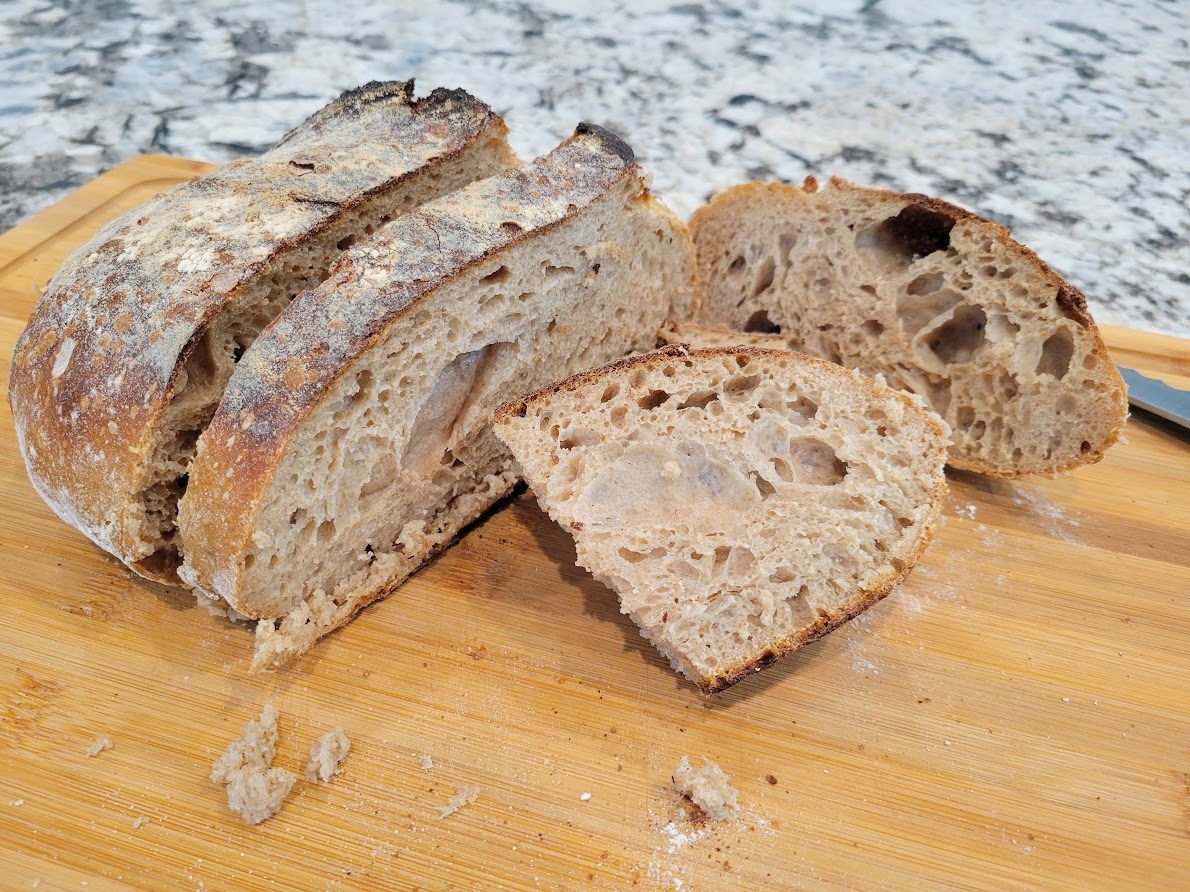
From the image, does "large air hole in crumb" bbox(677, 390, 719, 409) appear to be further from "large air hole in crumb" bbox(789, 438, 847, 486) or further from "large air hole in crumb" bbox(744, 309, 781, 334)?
"large air hole in crumb" bbox(744, 309, 781, 334)

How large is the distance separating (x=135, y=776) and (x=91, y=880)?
0.25 metres

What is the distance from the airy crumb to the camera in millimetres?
2082

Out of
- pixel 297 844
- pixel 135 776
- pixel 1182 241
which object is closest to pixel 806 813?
pixel 297 844

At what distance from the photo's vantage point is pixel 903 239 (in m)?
3.00

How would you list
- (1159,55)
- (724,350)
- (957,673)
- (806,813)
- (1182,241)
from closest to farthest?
(806,813) → (957,673) → (724,350) → (1182,241) → (1159,55)

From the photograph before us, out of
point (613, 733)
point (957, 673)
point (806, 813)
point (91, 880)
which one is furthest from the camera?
point (957, 673)

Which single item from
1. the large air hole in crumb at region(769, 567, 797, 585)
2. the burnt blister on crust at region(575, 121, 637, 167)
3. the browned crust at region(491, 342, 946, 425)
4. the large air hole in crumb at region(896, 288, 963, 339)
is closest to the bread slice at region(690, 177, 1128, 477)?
the large air hole in crumb at region(896, 288, 963, 339)

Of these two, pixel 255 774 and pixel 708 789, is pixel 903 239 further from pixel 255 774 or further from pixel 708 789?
pixel 255 774

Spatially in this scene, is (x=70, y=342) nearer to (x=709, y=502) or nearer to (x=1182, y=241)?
(x=709, y=502)

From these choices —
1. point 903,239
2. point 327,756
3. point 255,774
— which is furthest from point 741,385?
point 255,774

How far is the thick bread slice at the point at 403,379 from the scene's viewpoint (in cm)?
217

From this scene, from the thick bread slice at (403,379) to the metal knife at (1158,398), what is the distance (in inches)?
69.1

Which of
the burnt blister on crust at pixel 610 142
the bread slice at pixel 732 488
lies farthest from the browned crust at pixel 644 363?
the burnt blister on crust at pixel 610 142

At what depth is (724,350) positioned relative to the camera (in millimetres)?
2623
